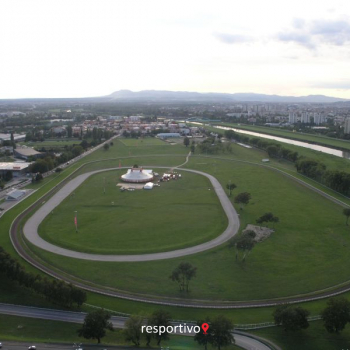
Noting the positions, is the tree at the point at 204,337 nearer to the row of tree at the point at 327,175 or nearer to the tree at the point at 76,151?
the row of tree at the point at 327,175

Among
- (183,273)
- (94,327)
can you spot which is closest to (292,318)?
(183,273)

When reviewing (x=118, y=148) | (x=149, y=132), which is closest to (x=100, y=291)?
(x=118, y=148)

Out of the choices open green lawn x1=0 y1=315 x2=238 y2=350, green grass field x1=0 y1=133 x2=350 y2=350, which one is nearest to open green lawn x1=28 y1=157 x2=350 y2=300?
green grass field x1=0 y1=133 x2=350 y2=350

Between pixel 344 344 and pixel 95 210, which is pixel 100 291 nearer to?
pixel 344 344

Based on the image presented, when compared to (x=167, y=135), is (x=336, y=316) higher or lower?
lower

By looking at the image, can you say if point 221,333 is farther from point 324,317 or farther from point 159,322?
point 324,317

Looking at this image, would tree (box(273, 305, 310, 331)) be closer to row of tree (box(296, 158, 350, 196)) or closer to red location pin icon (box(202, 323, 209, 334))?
red location pin icon (box(202, 323, 209, 334))
